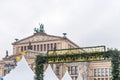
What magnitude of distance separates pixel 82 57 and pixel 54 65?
5880 cm

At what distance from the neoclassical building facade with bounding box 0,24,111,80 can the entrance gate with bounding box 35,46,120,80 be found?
51.9 m

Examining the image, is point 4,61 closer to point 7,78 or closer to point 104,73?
point 104,73

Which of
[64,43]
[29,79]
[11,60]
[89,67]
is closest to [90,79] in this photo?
[89,67]

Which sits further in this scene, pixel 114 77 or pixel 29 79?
pixel 29 79

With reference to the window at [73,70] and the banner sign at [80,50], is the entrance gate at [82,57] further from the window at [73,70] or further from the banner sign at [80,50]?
the window at [73,70]

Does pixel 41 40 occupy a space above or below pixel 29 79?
above

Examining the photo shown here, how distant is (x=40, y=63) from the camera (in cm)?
2867

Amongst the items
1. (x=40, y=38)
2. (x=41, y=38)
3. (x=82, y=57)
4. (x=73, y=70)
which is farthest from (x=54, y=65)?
(x=82, y=57)

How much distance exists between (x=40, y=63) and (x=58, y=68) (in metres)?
57.1

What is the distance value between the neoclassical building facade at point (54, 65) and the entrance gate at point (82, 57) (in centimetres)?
5189

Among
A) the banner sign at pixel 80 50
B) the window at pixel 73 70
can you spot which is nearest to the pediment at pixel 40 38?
the window at pixel 73 70

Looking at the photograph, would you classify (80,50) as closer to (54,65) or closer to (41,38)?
(54,65)

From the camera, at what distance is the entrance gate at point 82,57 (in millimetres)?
Result: 25562

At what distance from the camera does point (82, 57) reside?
2717 cm
